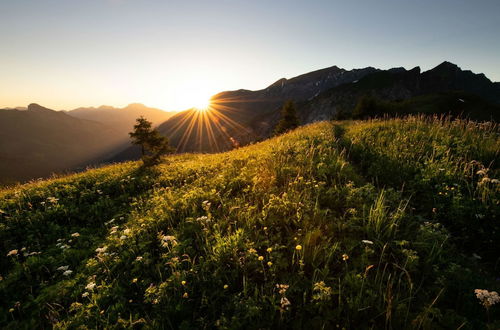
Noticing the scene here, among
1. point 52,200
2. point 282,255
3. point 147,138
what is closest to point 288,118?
point 147,138

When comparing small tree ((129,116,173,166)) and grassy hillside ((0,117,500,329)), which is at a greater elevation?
small tree ((129,116,173,166))

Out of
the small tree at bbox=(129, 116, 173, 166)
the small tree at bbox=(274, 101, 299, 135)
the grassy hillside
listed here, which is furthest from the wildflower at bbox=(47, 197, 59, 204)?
the small tree at bbox=(274, 101, 299, 135)

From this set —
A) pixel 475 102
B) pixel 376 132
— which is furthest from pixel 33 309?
pixel 475 102

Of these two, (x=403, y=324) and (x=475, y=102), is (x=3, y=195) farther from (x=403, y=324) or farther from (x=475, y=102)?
(x=475, y=102)

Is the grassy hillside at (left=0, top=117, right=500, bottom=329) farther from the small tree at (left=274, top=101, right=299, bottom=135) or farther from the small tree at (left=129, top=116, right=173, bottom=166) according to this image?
the small tree at (left=274, top=101, right=299, bottom=135)

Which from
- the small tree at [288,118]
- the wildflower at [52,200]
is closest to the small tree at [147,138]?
the wildflower at [52,200]

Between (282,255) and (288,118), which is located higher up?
(288,118)

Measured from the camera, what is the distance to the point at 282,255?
3.79m

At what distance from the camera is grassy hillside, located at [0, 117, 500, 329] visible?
9.81ft

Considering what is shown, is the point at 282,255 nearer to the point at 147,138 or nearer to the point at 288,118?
the point at 147,138

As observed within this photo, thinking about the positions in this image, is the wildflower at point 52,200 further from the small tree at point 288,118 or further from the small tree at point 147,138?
the small tree at point 288,118

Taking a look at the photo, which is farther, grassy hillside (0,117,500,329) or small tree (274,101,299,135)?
small tree (274,101,299,135)

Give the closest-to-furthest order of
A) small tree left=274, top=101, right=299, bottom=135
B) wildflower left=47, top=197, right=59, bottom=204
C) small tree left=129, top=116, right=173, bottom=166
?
wildflower left=47, top=197, right=59, bottom=204 < small tree left=129, top=116, right=173, bottom=166 < small tree left=274, top=101, right=299, bottom=135

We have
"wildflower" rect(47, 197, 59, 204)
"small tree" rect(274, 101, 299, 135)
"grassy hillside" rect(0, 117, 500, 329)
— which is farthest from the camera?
"small tree" rect(274, 101, 299, 135)
